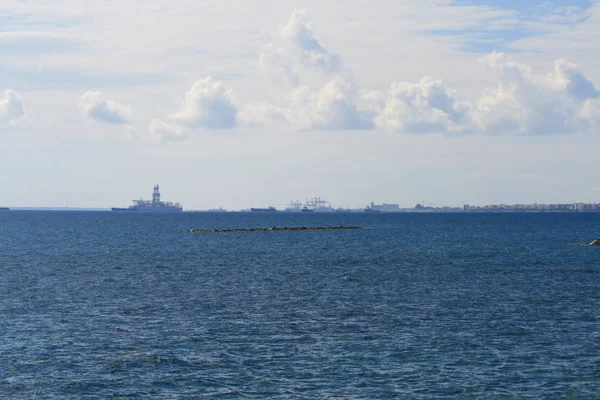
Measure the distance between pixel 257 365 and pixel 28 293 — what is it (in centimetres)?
3489

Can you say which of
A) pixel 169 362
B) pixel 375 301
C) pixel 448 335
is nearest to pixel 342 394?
pixel 169 362

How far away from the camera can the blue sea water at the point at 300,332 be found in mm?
35406

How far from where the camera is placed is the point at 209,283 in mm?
76250

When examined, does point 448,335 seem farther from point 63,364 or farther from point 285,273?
point 285,273

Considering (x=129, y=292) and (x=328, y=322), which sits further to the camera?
(x=129, y=292)

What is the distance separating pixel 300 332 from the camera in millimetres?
47344

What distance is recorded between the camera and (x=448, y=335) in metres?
46.5

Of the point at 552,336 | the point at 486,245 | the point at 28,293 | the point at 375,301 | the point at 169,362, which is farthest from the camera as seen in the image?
the point at 486,245

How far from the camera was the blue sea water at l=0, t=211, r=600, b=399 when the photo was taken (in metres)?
35.4

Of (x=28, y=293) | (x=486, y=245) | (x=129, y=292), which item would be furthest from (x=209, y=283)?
(x=486, y=245)

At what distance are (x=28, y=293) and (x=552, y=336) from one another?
1708 inches

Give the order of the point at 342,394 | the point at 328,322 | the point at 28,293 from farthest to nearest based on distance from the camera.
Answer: the point at 28,293, the point at 328,322, the point at 342,394

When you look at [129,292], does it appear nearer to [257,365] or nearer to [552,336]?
[257,365]

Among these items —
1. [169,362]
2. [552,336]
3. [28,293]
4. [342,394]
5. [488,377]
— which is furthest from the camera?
[28,293]
